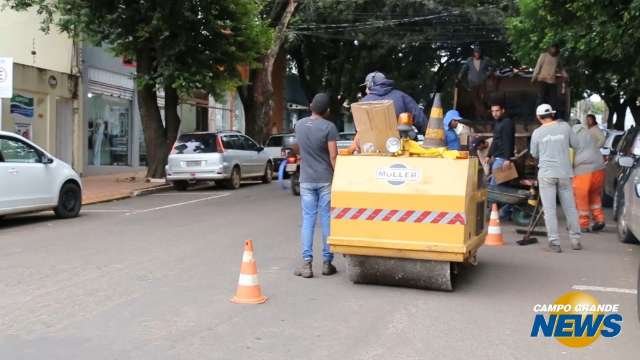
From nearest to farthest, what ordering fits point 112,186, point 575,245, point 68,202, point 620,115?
1. point 575,245
2. point 68,202
3. point 112,186
4. point 620,115

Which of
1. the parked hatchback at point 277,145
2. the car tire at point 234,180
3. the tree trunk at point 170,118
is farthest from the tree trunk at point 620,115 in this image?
the tree trunk at point 170,118

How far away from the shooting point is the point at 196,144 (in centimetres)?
1923

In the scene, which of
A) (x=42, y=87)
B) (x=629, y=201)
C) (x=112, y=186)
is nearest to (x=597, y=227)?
(x=629, y=201)

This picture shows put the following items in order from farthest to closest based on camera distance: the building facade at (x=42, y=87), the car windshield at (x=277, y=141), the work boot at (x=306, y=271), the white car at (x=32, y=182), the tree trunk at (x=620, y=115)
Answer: the tree trunk at (x=620, y=115) → the car windshield at (x=277, y=141) → the building facade at (x=42, y=87) → the white car at (x=32, y=182) → the work boot at (x=306, y=271)

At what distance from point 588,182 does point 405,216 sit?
570cm

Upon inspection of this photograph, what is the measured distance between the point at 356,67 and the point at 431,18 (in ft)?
16.7

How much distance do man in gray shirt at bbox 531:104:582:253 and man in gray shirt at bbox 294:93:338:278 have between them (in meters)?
3.09

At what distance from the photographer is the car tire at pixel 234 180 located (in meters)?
19.4

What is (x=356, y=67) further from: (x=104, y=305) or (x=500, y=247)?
(x=104, y=305)

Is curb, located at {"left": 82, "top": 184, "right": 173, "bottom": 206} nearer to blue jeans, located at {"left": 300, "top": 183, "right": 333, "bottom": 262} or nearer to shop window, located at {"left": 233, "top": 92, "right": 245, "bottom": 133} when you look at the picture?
blue jeans, located at {"left": 300, "top": 183, "right": 333, "bottom": 262}

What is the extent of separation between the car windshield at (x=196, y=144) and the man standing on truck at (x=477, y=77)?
8.10 metres

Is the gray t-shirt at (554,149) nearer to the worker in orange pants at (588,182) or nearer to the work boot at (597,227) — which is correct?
the worker in orange pants at (588,182)

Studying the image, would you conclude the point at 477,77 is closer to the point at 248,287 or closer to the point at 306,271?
the point at 306,271

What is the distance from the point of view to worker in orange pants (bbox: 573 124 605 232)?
36.3 feet
